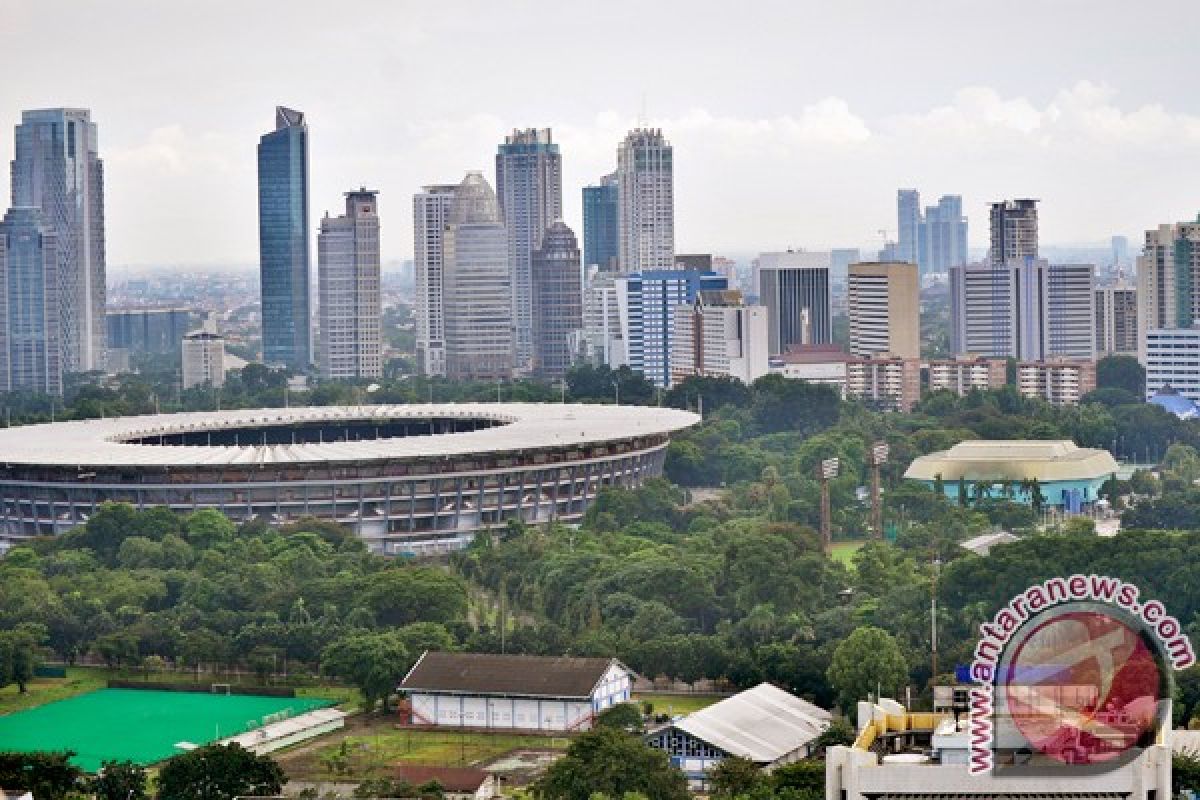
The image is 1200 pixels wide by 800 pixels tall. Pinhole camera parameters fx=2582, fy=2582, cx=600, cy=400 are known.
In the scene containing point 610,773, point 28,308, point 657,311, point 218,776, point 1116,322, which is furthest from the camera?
point 28,308

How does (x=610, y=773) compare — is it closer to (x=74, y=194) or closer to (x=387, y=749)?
(x=387, y=749)

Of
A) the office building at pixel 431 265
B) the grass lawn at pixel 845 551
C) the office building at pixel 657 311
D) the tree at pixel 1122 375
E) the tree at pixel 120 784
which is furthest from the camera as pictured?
the office building at pixel 431 265

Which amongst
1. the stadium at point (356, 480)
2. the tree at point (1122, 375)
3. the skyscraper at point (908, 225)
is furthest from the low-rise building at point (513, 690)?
the skyscraper at point (908, 225)

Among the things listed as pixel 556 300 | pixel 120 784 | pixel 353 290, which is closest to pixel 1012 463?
pixel 120 784

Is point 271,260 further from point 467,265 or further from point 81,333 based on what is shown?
point 467,265

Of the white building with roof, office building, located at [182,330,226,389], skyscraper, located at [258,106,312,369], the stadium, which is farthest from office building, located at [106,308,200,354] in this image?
the white building with roof

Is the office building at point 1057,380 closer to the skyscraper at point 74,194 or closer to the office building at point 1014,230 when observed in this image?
the office building at point 1014,230

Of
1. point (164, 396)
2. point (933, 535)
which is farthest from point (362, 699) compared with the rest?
point (164, 396)
